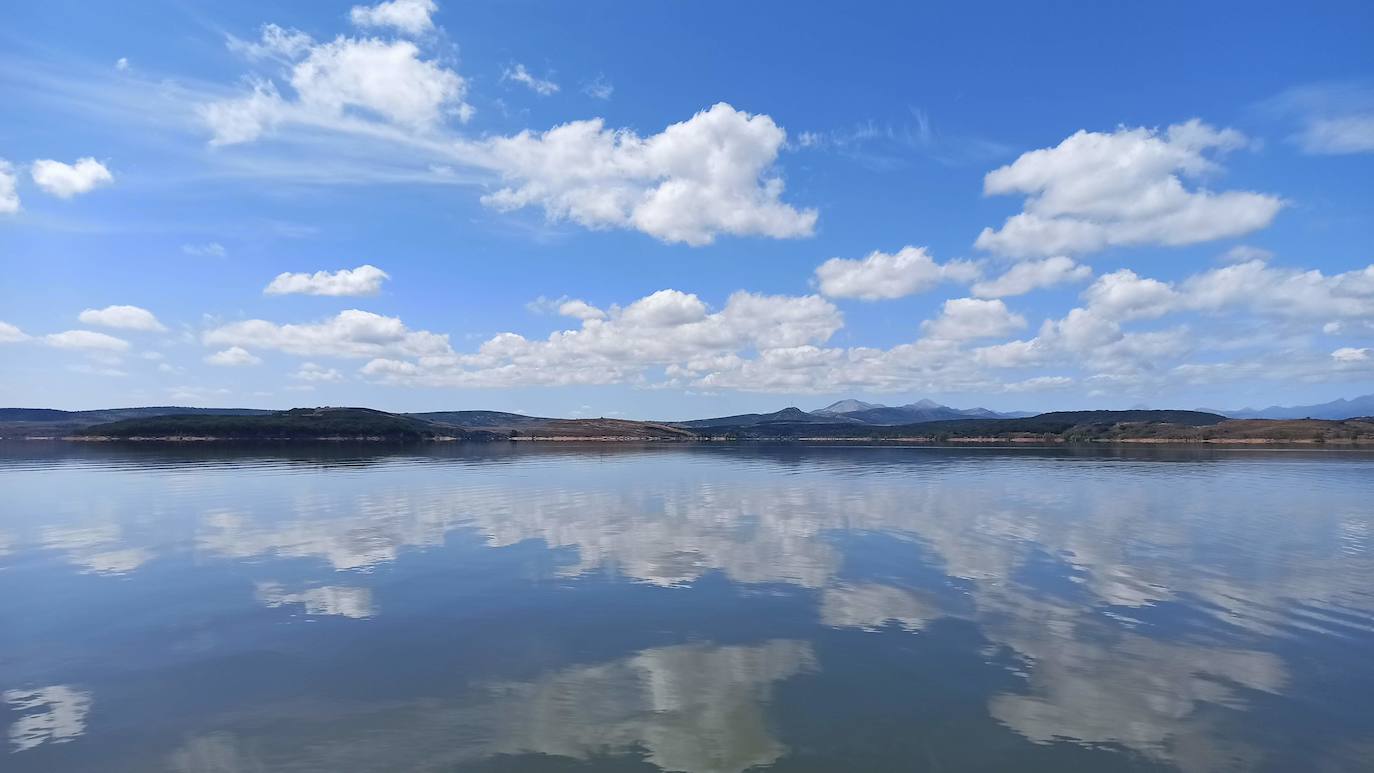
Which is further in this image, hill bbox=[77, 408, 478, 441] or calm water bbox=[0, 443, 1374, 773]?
hill bbox=[77, 408, 478, 441]

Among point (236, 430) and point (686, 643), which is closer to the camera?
point (686, 643)

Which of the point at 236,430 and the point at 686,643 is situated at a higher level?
the point at 236,430

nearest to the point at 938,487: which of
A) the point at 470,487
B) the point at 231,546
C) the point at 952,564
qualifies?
the point at 952,564

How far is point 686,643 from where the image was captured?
53.2 feet

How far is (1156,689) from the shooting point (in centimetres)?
1341

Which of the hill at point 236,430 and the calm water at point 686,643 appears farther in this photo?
the hill at point 236,430

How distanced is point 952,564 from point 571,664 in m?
15.5

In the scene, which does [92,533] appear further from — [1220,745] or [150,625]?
[1220,745]

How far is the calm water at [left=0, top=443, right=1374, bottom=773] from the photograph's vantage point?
1117 centimetres

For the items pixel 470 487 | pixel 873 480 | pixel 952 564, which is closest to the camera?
pixel 952 564

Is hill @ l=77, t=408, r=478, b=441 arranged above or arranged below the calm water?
above

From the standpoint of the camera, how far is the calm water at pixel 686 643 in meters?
11.2

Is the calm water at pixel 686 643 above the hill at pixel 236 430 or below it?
below

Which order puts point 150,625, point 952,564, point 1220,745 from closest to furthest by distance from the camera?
point 1220,745 → point 150,625 → point 952,564
